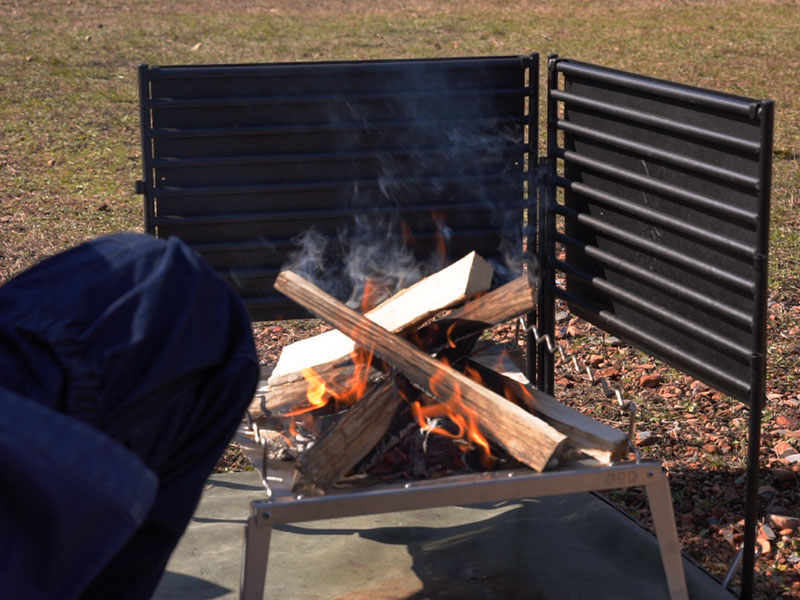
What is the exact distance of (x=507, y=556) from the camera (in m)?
2.94

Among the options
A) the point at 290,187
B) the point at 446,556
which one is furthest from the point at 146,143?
the point at 446,556

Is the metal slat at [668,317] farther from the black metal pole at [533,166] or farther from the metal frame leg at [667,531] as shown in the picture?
the metal frame leg at [667,531]

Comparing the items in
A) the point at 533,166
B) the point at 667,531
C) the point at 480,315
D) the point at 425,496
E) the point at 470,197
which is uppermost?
the point at 533,166

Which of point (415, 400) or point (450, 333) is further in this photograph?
point (450, 333)

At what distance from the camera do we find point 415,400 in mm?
2736

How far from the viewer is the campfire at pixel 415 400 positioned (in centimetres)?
254

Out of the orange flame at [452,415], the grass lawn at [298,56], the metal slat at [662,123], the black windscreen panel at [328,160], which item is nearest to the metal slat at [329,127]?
the black windscreen panel at [328,160]

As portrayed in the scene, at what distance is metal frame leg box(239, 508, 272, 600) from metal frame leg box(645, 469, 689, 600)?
930 millimetres

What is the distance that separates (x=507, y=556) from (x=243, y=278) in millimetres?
1242

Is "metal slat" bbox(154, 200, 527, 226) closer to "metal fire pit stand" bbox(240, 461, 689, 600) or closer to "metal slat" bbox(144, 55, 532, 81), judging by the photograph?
"metal slat" bbox(144, 55, 532, 81)

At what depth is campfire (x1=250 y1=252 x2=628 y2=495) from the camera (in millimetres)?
2535

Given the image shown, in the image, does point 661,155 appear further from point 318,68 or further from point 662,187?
point 318,68

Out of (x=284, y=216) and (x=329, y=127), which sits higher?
(x=329, y=127)

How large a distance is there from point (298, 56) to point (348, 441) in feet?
30.4
